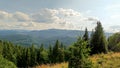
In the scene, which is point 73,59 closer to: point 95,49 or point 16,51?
point 95,49

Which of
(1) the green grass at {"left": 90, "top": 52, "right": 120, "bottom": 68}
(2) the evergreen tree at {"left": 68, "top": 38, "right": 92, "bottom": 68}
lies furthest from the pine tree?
(2) the evergreen tree at {"left": 68, "top": 38, "right": 92, "bottom": 68}

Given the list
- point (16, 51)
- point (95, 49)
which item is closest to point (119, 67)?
point (95, 49)

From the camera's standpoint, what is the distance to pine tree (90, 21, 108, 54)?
30.2 metres

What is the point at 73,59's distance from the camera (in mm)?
Answer: 12031

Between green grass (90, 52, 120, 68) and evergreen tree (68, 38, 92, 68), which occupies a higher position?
evergreen tree (68, 38, 92, 68)

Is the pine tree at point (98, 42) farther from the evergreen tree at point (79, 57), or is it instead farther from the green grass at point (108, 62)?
the evergreen tree at point (79, 57)

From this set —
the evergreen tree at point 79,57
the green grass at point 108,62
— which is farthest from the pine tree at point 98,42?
the evergreen tree at point 79,57

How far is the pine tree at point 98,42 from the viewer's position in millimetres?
30212

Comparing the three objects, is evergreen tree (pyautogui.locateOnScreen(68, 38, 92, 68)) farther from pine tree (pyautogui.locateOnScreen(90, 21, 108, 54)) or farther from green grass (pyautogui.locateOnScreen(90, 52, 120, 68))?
pine tree (pyautogui.locateOnScreen(90, 21, 108, 54))

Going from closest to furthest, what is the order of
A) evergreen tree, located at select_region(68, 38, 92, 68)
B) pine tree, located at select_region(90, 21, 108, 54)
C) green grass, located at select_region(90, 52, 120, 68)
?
evergreen tree, located at select_region(68, 38, 92, 68), green grass, located at select_region(90, 52, 120, 68), pine tree, located at select_region(90, 21, 108, 54)

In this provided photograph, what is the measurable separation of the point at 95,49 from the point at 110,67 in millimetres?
15191

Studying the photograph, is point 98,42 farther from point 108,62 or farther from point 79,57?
point 79,57

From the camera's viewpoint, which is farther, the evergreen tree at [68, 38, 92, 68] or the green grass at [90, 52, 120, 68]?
the green grass at [90, 52, 120, 68]

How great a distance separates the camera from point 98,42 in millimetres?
31328
